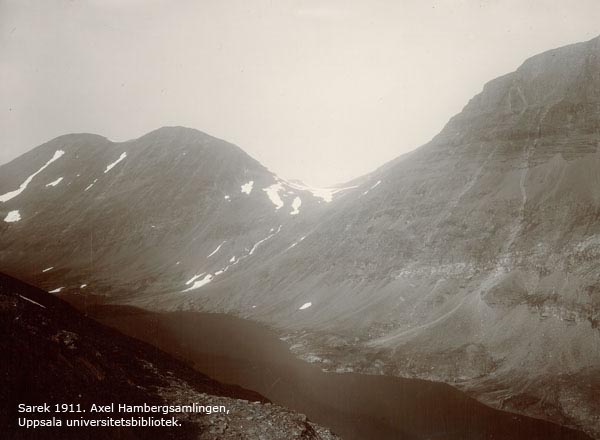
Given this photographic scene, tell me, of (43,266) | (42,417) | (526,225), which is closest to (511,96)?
(526,225)

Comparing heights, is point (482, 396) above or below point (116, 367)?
below

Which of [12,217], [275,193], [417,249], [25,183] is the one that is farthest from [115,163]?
[417,249]

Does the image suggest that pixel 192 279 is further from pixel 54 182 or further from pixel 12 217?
pixel 54 182

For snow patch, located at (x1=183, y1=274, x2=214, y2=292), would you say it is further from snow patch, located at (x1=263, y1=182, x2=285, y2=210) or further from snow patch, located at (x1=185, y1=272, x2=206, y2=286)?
snow patch, located at (x1=263, y1=182, x2=285, y2=210)

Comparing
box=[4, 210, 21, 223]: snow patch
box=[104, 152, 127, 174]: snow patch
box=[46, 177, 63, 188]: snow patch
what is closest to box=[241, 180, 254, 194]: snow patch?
box=[104, 152, 127, 174]: snow patch

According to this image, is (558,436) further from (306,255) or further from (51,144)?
(51,144)

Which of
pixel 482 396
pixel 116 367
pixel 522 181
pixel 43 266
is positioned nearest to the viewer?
pixel 116 367

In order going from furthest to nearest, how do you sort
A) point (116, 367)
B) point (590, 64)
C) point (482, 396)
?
point (590, 64) < point (482, 396) < point (116, 367)

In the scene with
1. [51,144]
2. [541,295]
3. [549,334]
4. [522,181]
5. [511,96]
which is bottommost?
[549,334]
